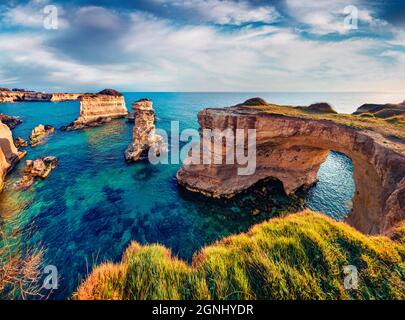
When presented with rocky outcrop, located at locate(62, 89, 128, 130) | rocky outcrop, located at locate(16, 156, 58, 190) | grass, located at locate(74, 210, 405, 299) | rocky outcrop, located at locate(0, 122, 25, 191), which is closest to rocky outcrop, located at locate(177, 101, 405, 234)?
grass, located at locate(74, 210, 405, 299)

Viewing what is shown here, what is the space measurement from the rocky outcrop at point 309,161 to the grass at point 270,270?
533 cm

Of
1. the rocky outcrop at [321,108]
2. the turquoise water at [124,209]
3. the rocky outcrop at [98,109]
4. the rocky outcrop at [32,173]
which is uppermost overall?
the rocky outcrop at [98,109]

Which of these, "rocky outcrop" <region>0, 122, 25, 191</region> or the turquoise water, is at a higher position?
"rocky outcrop" <region>0, 122, 25, 191</region>

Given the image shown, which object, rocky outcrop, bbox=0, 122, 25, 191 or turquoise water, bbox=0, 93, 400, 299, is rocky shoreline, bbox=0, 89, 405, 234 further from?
turquoise water, bbox=0, 93, 400, 299

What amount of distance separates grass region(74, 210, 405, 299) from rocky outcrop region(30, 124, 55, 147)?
47172 mm

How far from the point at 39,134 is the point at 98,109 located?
68.3 ft

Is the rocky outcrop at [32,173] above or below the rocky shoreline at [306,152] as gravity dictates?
below

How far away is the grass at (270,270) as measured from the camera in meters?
3.68

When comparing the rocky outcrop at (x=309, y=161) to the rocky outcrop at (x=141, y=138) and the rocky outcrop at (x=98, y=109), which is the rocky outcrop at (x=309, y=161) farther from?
the rocky outcrop at (x=98, y=109)

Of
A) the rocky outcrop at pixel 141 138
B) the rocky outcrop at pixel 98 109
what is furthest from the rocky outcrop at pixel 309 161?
the rocky outcrop at pixel 98 109

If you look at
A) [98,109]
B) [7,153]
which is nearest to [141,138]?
[7,153]

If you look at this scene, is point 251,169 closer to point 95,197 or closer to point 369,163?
point 369,163

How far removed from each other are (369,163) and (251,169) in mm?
11310

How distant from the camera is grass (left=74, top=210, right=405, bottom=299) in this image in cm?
368
